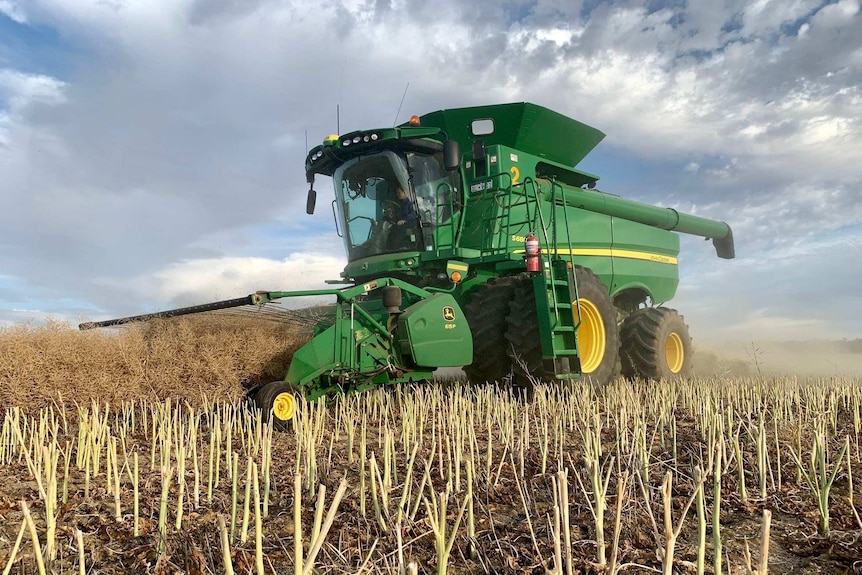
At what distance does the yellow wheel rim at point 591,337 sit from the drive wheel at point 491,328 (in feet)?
3.10

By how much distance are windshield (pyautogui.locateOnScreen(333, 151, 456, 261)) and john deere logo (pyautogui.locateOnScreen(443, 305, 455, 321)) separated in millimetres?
906

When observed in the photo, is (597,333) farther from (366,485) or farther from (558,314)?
(366,485)

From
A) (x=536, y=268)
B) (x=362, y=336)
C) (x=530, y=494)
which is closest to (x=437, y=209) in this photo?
(x=536, y=268)

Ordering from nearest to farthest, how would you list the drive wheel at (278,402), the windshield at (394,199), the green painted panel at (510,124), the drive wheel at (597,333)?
the drive wheel at (278,402), the windshield at (394,199), the drive wheel at (597,333), the green painted panel at (510,124)

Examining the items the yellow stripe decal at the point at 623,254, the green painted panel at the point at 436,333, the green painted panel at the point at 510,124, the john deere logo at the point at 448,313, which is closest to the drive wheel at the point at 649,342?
the yellow stripe decal at the point at 623,254

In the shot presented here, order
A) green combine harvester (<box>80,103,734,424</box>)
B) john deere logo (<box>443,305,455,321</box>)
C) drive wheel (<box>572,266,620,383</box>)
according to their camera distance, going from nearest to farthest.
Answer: green combine harvester (<box>80,103,734,424</box>)
john deere logo (<box>443,305,455,321</box>)
drive wheel (<box>572,266,620,383</box>)

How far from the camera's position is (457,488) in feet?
7.99

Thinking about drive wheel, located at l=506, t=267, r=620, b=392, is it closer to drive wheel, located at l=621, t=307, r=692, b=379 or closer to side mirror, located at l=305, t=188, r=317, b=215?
drive wheel, located at l=621, t=307, r=692, b=379

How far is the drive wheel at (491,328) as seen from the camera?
5273mm

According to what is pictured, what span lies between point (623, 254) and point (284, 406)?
17.0 ft

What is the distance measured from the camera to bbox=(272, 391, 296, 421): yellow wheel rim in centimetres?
393

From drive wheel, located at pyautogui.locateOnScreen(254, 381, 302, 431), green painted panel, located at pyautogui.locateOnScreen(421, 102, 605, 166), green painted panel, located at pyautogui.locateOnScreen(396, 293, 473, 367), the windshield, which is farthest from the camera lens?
green painted panel, located at pyautogui.locateOnScreen(421, 102, 605, 166)

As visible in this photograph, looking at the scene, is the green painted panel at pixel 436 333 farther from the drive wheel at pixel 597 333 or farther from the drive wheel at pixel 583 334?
the drive wheel at pixel 597 333

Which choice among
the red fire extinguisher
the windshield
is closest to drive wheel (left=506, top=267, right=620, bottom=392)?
the red fire extinguisher
